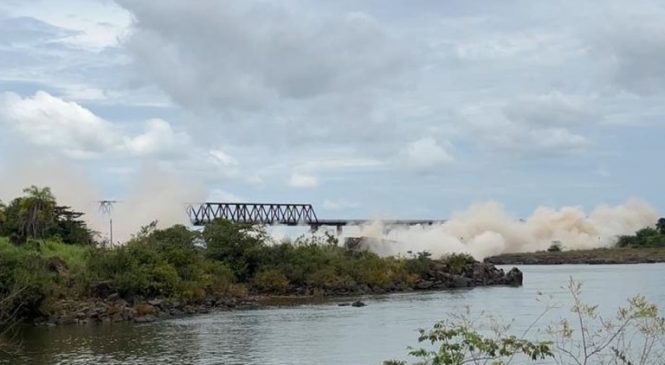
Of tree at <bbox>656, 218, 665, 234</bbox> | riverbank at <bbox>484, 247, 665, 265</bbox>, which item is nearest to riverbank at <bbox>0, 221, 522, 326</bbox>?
riverbank at <bbox>484, 247, 665, 265</bbox>

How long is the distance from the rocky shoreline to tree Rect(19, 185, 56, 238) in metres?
19.3

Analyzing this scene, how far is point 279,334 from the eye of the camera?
5200 centimetres

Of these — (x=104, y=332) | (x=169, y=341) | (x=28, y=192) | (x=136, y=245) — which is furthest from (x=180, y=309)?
(x=28, y=192)

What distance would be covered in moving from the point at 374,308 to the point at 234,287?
57.9 ft

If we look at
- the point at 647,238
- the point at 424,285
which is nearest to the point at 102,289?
the point at 424,285

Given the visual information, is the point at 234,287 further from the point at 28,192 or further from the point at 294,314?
the point at 28,192

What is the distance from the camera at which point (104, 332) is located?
5597 centimetres

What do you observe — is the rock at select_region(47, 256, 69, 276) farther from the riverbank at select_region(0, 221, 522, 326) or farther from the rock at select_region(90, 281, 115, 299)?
the rock at select_region(90, 281, 115, 299)

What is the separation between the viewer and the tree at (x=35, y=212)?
282ft

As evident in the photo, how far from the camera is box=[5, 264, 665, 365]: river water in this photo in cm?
4291

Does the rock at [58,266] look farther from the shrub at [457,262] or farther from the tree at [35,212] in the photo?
the shrub at [457,262]

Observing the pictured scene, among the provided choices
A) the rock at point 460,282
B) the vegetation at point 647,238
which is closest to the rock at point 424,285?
the rock at point 460,282

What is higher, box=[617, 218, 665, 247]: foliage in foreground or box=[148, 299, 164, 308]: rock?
box=[617, 218, 665, 247]: foliage in foreground

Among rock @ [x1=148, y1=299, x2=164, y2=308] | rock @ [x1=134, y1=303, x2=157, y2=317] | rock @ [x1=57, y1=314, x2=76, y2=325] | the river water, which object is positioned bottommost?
the river water
